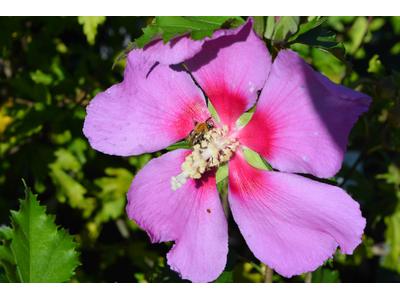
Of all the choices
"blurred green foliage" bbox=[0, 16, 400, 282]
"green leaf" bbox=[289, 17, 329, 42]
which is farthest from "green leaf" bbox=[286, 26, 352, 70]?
"blurred green foliage" bbox=[0, 16, 400, 282]

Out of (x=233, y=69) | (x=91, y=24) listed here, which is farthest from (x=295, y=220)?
(x=91, y=24)

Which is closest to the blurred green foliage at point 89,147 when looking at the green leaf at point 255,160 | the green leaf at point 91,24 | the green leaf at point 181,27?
the green leaf at point 91,24

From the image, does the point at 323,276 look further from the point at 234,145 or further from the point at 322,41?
the point at 322,41

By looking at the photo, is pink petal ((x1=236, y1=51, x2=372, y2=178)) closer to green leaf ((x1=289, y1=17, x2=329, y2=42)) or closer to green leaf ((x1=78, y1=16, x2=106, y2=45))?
green leaf ((x1=289, y1=17, x2=329, y2=42))

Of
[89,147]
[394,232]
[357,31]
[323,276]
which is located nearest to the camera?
[323,276]

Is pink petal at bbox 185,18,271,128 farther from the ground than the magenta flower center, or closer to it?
farther from the ground

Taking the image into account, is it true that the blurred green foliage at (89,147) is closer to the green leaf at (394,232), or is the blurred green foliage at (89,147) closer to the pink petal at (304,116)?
the green leaf at (394,232)
